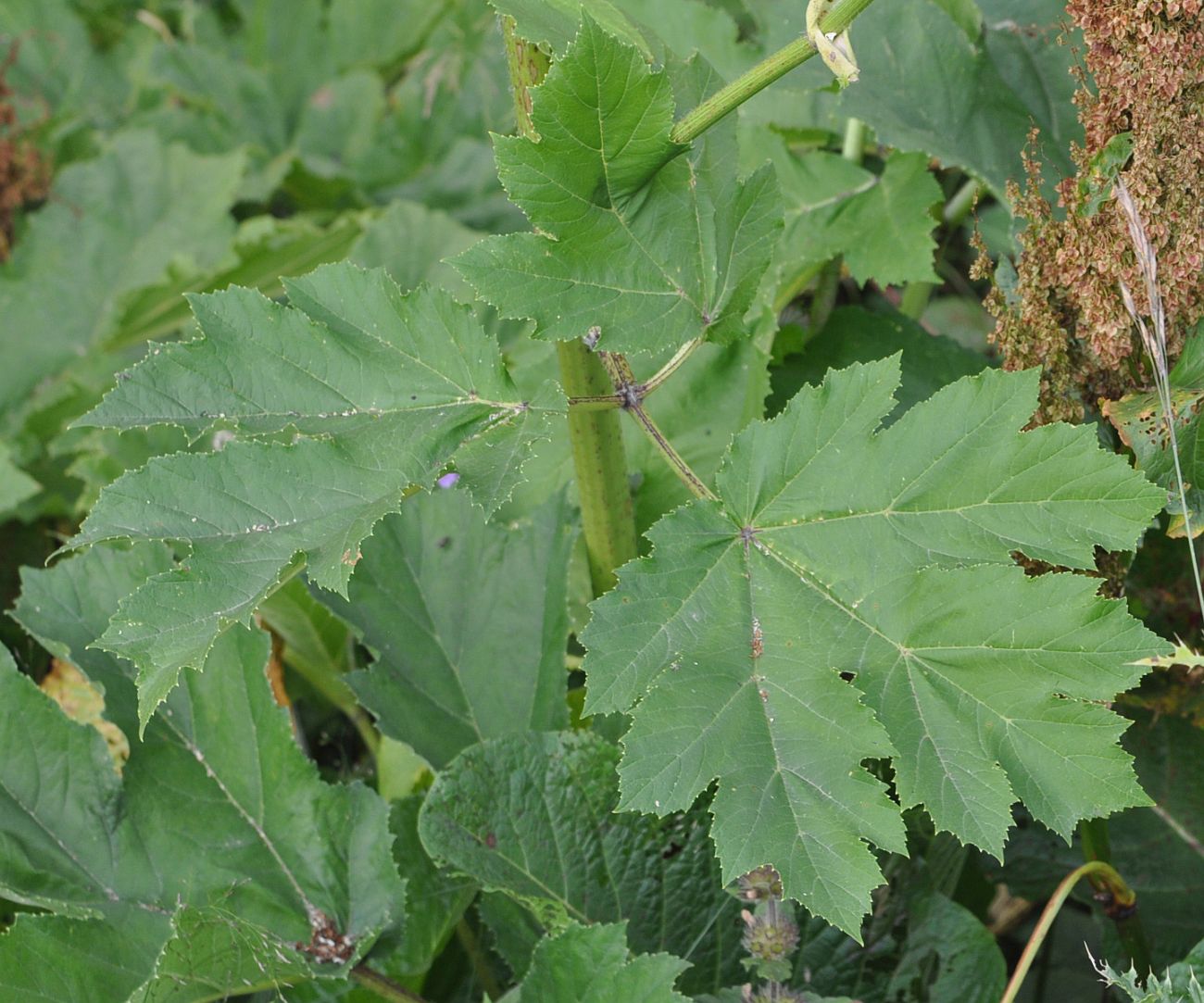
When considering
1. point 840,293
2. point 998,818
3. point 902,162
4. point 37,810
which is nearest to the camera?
point 998,818

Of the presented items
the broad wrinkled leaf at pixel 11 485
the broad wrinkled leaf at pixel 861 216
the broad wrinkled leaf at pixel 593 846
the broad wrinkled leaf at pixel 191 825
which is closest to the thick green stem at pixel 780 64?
the broad wrinkled leaf at pixel 861 216

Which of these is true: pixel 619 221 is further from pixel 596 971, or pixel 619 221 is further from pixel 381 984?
pixel 381 984

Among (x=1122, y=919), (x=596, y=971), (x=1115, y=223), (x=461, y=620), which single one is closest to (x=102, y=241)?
(x=461, y=620)

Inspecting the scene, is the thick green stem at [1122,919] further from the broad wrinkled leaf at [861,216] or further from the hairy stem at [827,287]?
the hairy stem at [827,287]

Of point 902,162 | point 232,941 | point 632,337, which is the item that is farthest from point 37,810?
point 902,162

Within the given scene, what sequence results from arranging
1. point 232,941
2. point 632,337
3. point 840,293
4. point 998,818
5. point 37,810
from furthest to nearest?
point 840,293 → point 37,810 → point 232,941 → point 632,337 → point 998,818

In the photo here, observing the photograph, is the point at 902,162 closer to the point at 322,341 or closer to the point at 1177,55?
the point at 1177,55

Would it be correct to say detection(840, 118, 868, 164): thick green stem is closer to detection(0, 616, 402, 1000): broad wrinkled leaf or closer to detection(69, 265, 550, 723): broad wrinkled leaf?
detection(69, 265, 550, 723): broad wrinkled leaf
